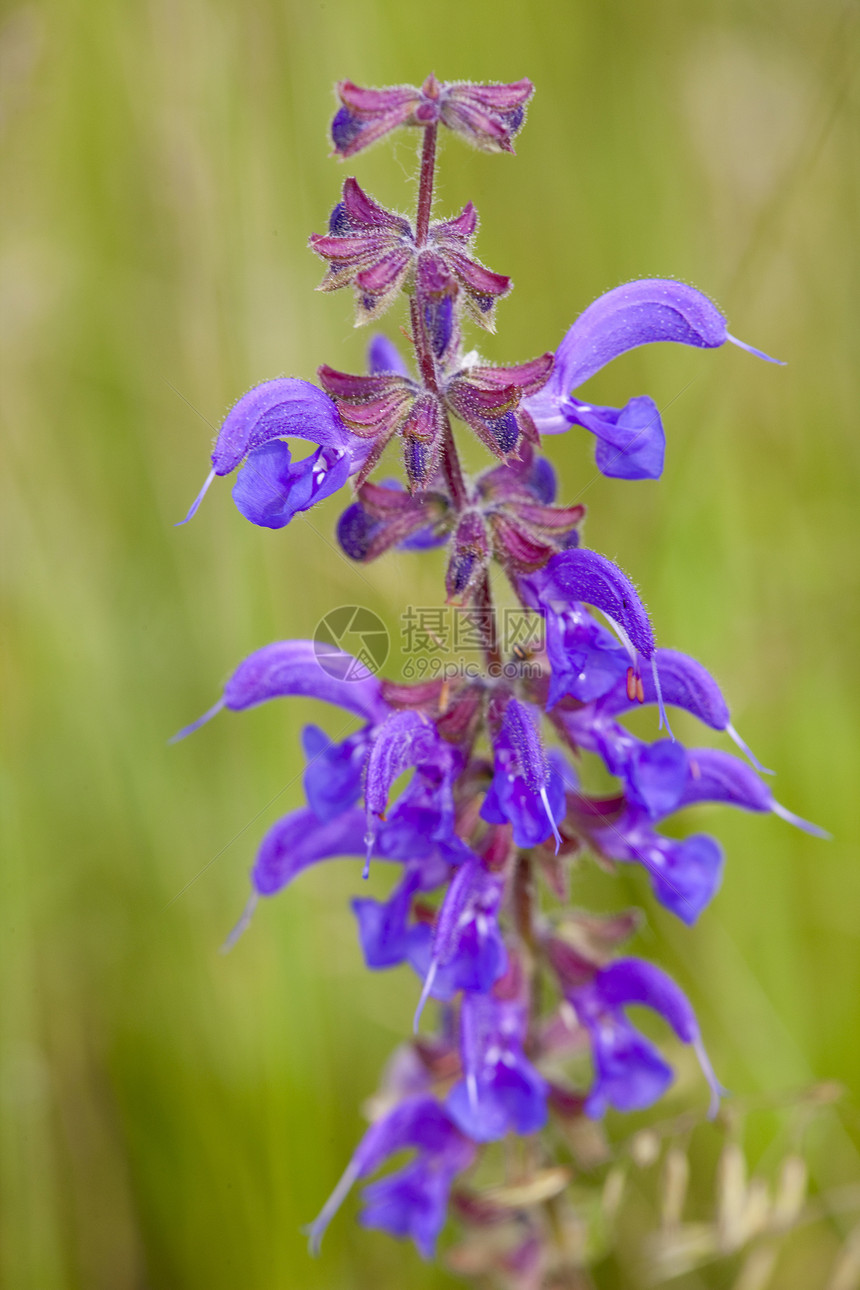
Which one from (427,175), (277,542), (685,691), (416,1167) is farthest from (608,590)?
(416,1167)

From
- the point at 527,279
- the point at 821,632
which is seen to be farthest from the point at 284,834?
the point at 527,279

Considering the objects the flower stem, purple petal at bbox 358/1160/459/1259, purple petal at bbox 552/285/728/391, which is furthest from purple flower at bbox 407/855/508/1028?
the flower stem

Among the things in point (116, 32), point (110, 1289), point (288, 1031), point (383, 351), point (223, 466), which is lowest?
point (110, 1289)

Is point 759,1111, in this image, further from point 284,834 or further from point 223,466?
point 223,466

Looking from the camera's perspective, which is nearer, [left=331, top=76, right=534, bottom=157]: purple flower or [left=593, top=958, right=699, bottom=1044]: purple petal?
[left=331, top=76, right=534, bottom=157]: purple flower

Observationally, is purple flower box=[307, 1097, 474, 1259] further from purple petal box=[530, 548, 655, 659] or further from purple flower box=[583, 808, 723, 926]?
purple petal box=[530, 548, 655, 659]

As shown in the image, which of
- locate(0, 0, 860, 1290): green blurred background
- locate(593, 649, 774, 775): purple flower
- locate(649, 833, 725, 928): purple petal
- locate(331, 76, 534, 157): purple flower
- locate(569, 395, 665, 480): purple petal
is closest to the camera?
locate(331, 76, 534, 157): purple flower
